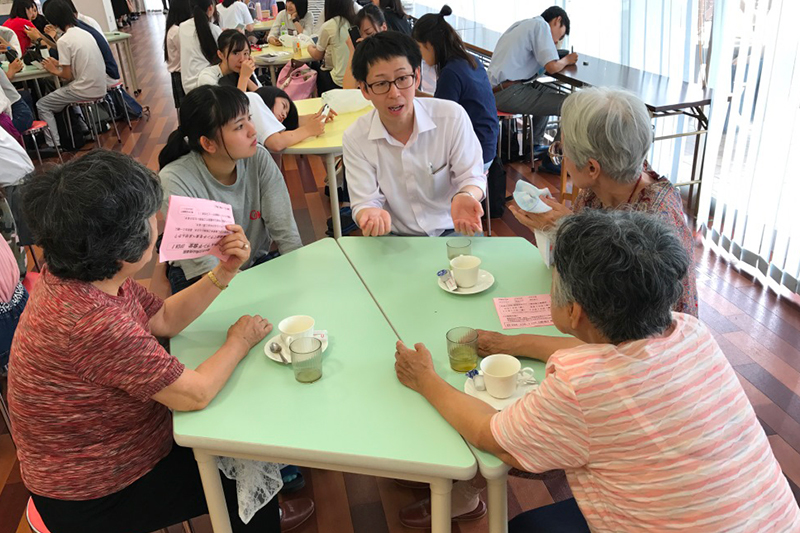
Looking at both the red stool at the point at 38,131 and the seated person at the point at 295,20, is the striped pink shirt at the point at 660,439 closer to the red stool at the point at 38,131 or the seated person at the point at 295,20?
the red stool at the point at 38,131

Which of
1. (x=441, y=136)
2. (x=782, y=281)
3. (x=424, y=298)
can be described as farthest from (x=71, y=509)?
(x=782, y=281)

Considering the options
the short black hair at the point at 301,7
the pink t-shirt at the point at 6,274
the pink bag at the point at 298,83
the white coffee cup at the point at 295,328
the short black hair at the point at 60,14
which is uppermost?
the short black hair at the point at 60,14

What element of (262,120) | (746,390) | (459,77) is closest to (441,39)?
(459,77)

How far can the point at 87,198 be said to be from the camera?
1.27 metres

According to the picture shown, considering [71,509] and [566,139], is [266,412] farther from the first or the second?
[566,139]

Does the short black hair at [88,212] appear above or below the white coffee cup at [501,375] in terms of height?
above

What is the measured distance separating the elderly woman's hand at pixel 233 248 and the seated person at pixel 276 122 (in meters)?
1.65

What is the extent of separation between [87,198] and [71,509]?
29.1 inches

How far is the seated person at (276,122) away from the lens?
3.24 meters

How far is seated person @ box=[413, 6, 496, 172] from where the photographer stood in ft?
11.8

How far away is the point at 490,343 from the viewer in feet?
4.92

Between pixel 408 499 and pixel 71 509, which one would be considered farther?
pixel 408 499

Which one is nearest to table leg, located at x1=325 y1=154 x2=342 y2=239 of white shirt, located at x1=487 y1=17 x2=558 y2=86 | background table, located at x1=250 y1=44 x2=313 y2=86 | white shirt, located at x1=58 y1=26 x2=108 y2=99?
white shirt, located at x1=487 y1=17 x2=558 y2=86

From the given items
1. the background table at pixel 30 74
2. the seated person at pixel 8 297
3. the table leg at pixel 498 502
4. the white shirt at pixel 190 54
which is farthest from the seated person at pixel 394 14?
the table leg at pixel 498 502
